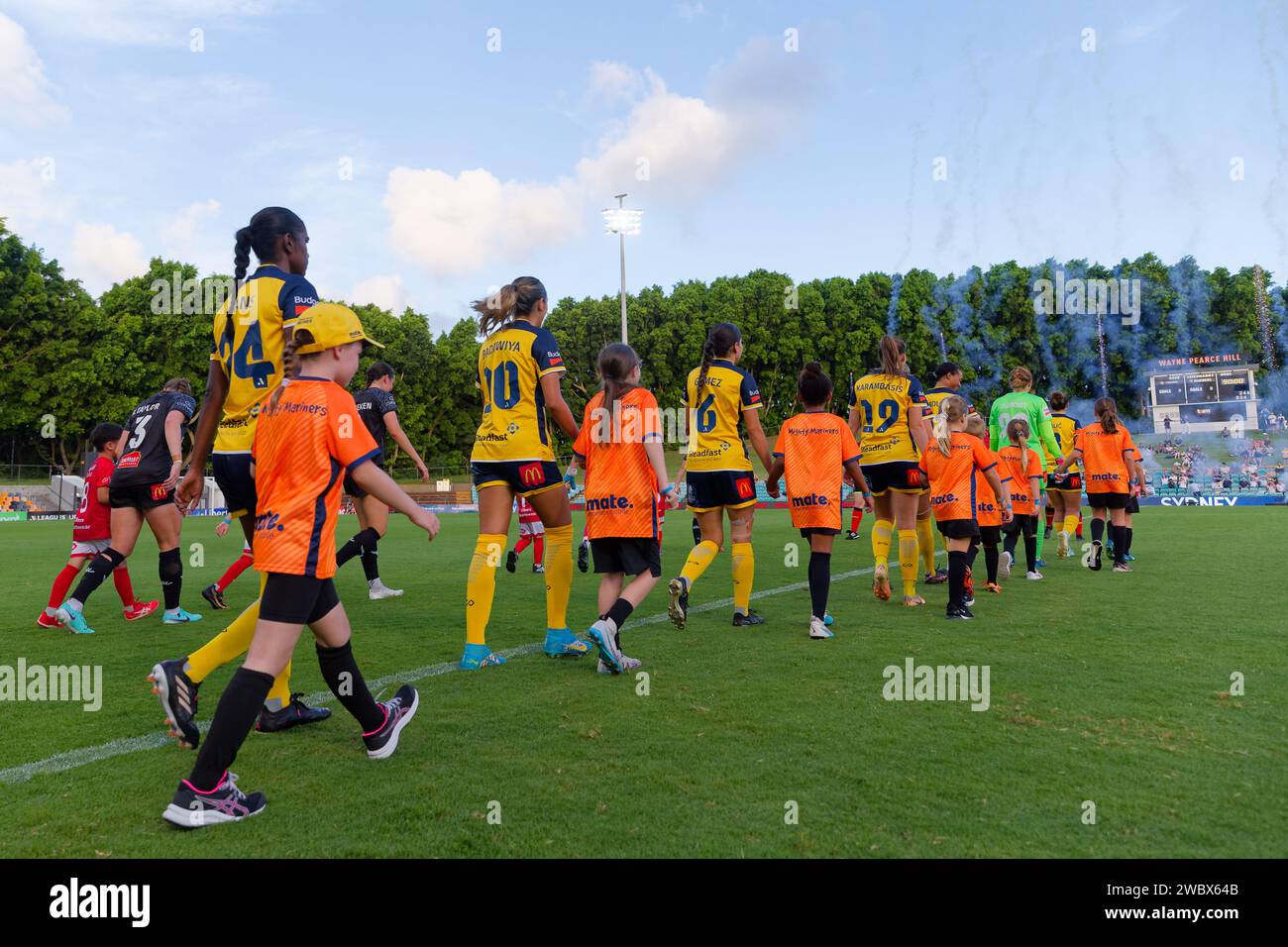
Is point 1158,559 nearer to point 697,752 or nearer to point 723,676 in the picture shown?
point 723,676

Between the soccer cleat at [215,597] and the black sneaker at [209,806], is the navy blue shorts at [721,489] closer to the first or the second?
the black sneaker at [209,806]

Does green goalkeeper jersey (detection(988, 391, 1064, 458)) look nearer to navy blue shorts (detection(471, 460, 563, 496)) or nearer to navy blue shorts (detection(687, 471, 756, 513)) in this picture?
navy blue shorts (detection(687, 471, 756, 513))

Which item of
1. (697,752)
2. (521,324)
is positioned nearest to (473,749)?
(697,752)

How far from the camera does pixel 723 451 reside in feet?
22.1

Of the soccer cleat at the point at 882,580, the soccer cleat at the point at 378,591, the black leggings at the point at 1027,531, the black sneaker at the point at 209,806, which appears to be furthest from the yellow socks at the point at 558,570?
the black leggings at the point at 1027,531

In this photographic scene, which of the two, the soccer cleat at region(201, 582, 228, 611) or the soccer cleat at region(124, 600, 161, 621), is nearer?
the soccer cleat at region(124, 600, 161, 621)

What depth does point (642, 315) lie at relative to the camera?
165 feet

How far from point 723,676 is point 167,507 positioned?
17.1 feet

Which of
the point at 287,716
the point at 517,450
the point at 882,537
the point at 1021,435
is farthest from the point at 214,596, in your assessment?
→ the point at 1021,435

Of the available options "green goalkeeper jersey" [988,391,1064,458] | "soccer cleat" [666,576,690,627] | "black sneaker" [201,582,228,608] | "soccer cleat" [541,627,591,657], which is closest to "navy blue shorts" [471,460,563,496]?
"soccer cleat" [541,627,591,657]

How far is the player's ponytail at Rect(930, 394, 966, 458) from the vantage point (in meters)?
7.55

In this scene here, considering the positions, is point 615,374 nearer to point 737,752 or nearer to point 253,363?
point 253,363

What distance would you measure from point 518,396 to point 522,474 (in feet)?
1.68

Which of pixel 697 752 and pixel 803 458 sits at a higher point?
pixel 803 458
